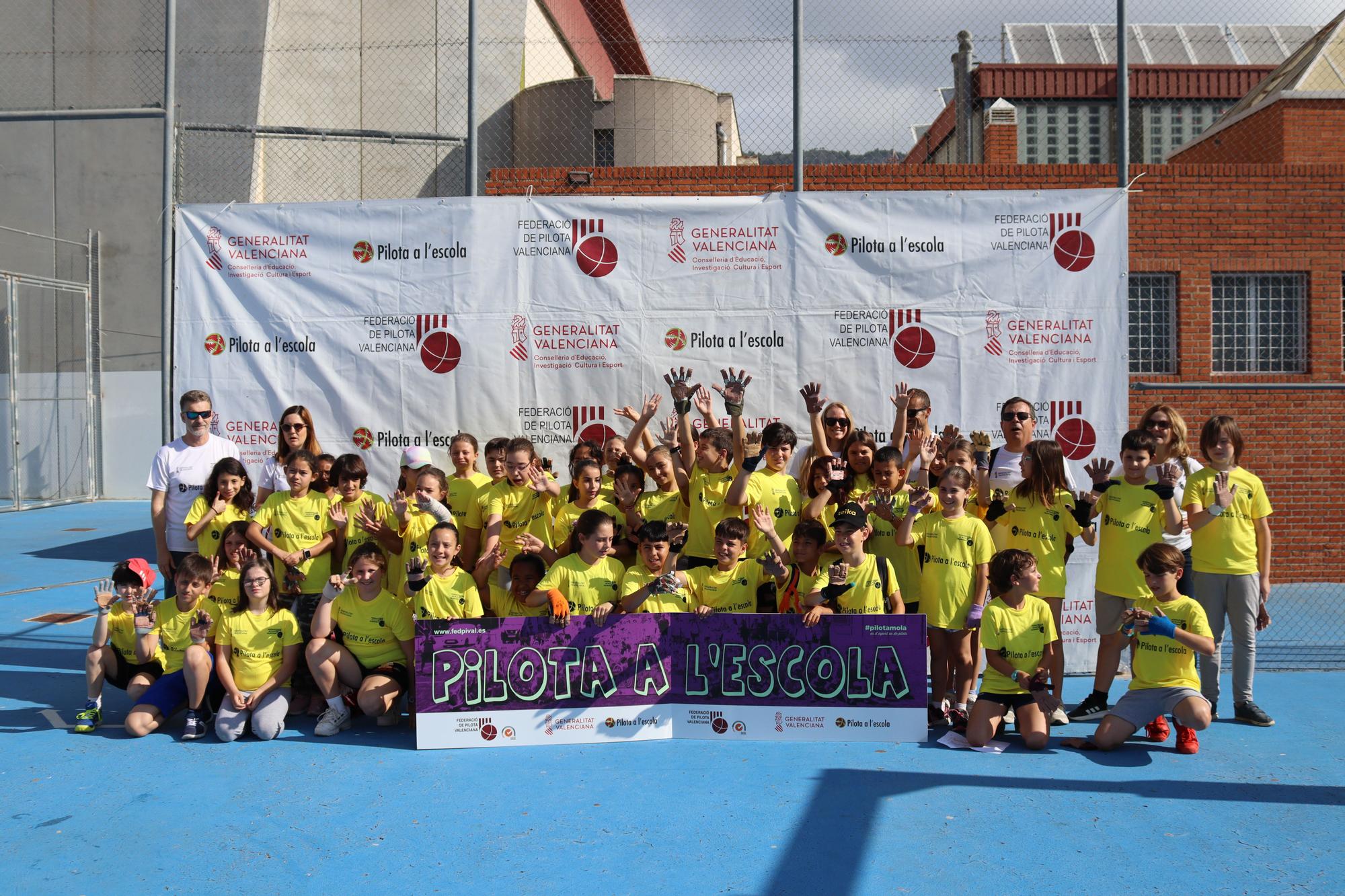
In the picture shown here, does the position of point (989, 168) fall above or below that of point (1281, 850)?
above

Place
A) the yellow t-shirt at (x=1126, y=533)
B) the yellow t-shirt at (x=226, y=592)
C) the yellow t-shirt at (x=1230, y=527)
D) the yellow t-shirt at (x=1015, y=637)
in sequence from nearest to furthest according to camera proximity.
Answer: the yellow t-shirt at (x=1015, y=637), the yellow t-shirt at (x=1126, y=533), the yellow t-shirt at (x=1230, y=527), the yellow t-shirt at (x=226, y=592)

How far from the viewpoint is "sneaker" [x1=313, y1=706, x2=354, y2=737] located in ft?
17.8

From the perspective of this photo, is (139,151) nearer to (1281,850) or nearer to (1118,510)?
(1118,510)

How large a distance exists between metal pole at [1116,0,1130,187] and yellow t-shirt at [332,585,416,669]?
5.57 metres

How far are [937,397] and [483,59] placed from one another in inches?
402

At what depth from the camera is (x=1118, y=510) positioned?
5656mm

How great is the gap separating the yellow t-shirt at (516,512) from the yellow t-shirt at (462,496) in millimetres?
175

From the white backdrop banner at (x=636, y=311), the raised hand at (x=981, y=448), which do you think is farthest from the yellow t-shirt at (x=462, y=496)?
the raised hand at (x=981, y=448)

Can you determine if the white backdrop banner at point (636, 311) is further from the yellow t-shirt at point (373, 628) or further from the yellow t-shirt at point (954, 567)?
the yellow t-shirt at point (373, 628)

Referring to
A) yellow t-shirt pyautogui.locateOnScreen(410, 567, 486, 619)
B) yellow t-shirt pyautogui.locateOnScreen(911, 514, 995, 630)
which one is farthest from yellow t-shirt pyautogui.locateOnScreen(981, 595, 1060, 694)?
yellow t-shirt pyautogui.locateOnScreen(410, 567, 486, 619)

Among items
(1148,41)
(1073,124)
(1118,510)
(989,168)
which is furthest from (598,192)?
(1148,41)

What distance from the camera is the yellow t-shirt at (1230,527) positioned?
223 inches

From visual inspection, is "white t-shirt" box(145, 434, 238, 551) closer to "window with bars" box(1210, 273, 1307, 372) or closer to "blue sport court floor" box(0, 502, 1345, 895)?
"blue sport court floor" box(0, 502, 1345, 895)

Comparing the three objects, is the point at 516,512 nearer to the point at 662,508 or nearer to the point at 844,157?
the point at 662,508
